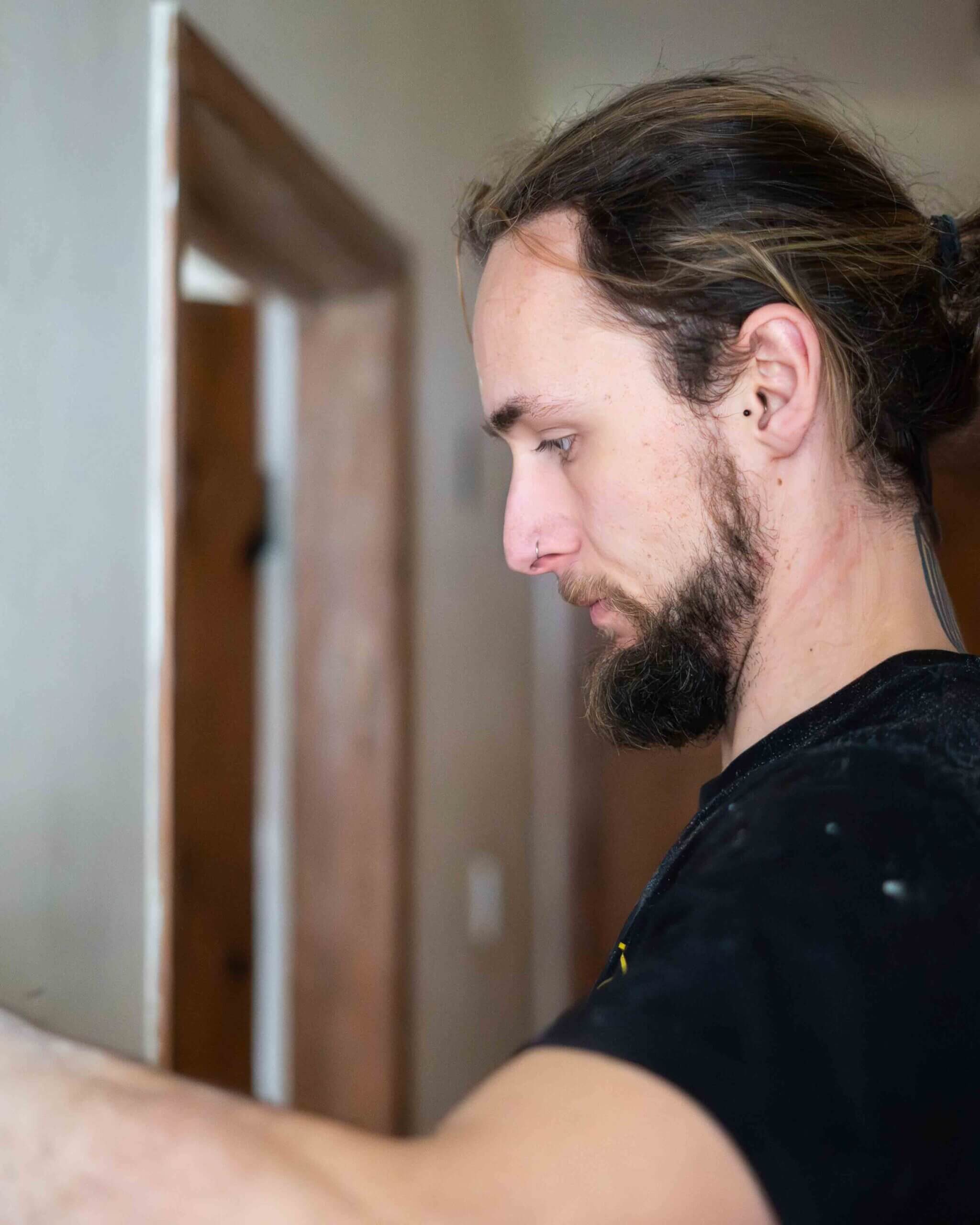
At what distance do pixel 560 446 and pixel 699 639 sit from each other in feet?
0.56

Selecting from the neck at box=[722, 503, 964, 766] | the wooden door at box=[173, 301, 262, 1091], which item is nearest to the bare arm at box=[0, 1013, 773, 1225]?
the neck at box=[722, 503, 964, 766]

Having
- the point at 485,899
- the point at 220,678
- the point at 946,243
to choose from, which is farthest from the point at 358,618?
the point at 946,243

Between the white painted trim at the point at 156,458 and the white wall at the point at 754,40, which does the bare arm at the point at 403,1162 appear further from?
the white wall at the point at 754,40

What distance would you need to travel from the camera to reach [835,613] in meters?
0.73

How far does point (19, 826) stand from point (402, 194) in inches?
53.3

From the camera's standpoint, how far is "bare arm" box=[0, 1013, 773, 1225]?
377 mm

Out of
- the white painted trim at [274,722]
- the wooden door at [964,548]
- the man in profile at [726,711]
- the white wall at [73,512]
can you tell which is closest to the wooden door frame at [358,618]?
the white painted trim at [274,722]

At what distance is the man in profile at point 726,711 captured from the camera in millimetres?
393

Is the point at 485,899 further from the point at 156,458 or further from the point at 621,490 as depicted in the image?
the point at 621,490

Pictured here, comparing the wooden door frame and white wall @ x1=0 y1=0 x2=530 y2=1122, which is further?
the wooden door frame

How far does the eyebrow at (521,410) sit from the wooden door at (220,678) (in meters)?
1.18

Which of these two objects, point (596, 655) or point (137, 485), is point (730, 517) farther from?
point (137, 485)

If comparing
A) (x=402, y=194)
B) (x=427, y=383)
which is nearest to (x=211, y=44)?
(x=402, y=194)

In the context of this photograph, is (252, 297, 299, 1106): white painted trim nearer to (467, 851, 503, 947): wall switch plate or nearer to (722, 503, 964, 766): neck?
(467, 851, 503, 947): wall switch plate
